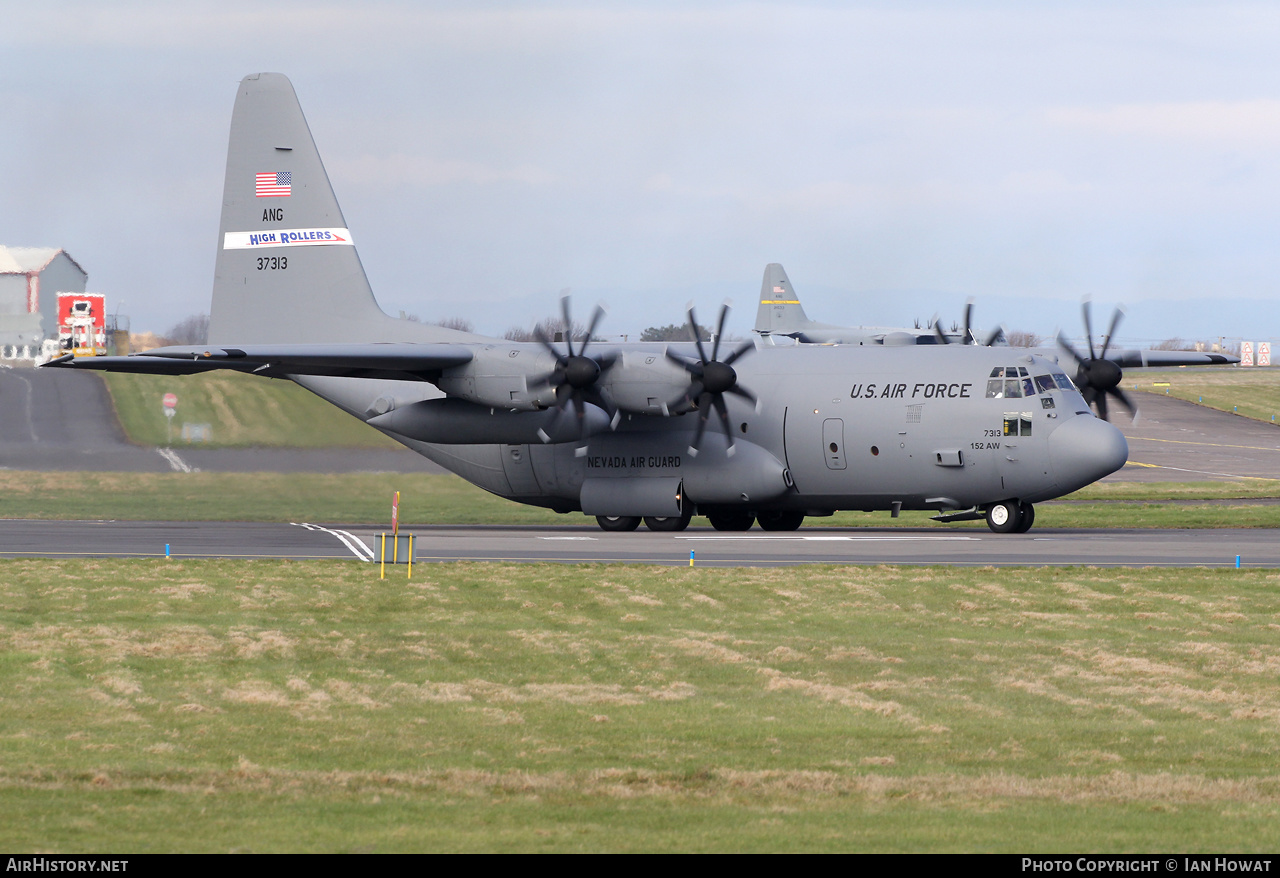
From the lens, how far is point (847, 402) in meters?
33.4

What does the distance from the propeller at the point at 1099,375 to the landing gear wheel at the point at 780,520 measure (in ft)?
25.2

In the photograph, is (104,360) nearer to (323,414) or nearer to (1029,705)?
(323,414)

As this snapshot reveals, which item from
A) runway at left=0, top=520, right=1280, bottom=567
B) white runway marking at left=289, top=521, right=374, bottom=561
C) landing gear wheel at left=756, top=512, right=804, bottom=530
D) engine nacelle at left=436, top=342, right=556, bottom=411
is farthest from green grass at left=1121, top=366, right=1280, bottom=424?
white runway marking at left=289, top=521, right=374, bottom=561

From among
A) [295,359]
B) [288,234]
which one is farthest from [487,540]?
[288,234]

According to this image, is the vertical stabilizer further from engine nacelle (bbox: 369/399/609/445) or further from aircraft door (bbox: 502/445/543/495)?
aircraft door (bbox: 502/445/543/495)

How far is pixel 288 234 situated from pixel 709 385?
13.7 metres

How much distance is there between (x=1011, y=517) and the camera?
33.0 metres

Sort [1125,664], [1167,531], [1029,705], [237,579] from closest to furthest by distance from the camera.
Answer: [1029,705]
[1125,664]
[237,579]
[1167,531]

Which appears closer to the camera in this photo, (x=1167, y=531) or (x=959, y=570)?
(x=959, y=570)

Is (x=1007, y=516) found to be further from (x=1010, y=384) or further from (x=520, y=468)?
(x=520, y=468)

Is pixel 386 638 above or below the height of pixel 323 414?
below

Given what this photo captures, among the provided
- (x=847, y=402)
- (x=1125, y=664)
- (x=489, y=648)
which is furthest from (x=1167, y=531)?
(x=489, y=648)

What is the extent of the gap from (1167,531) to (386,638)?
23.4 metres

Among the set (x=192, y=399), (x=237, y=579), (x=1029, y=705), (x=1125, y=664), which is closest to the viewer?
(x=1029, y=705)
